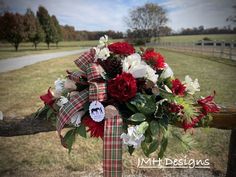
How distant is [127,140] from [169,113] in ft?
0.94

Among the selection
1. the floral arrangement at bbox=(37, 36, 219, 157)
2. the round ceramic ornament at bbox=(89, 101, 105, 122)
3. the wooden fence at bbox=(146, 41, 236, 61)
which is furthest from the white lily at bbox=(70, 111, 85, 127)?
the wooden fence at bbox=(146, 41, 236, 61)

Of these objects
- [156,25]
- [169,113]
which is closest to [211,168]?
[169,113]

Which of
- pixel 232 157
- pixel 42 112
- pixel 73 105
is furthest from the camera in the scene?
pixel 232 157

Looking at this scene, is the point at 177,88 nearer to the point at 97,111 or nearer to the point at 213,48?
the point at 97,111

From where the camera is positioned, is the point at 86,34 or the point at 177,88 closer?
the point at 177,88

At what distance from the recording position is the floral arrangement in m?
1.25

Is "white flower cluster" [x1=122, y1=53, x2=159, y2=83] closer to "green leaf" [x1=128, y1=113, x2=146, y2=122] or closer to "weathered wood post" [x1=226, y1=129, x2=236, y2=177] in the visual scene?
"green leaf" [x1=128, y1=113, x2=146, y2=122]

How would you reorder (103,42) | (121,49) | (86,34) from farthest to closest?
(86,34)
(103,42)
(121,49)

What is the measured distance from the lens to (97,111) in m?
1.24

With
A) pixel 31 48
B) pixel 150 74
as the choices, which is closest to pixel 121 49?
pixel 150 74

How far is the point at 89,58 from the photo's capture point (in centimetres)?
143

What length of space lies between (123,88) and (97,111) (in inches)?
6.9

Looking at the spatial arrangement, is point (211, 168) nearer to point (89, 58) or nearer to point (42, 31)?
point (89, 58)

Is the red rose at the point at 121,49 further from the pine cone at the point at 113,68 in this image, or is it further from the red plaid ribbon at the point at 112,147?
the red plaid ribbon at the point at 112,147
